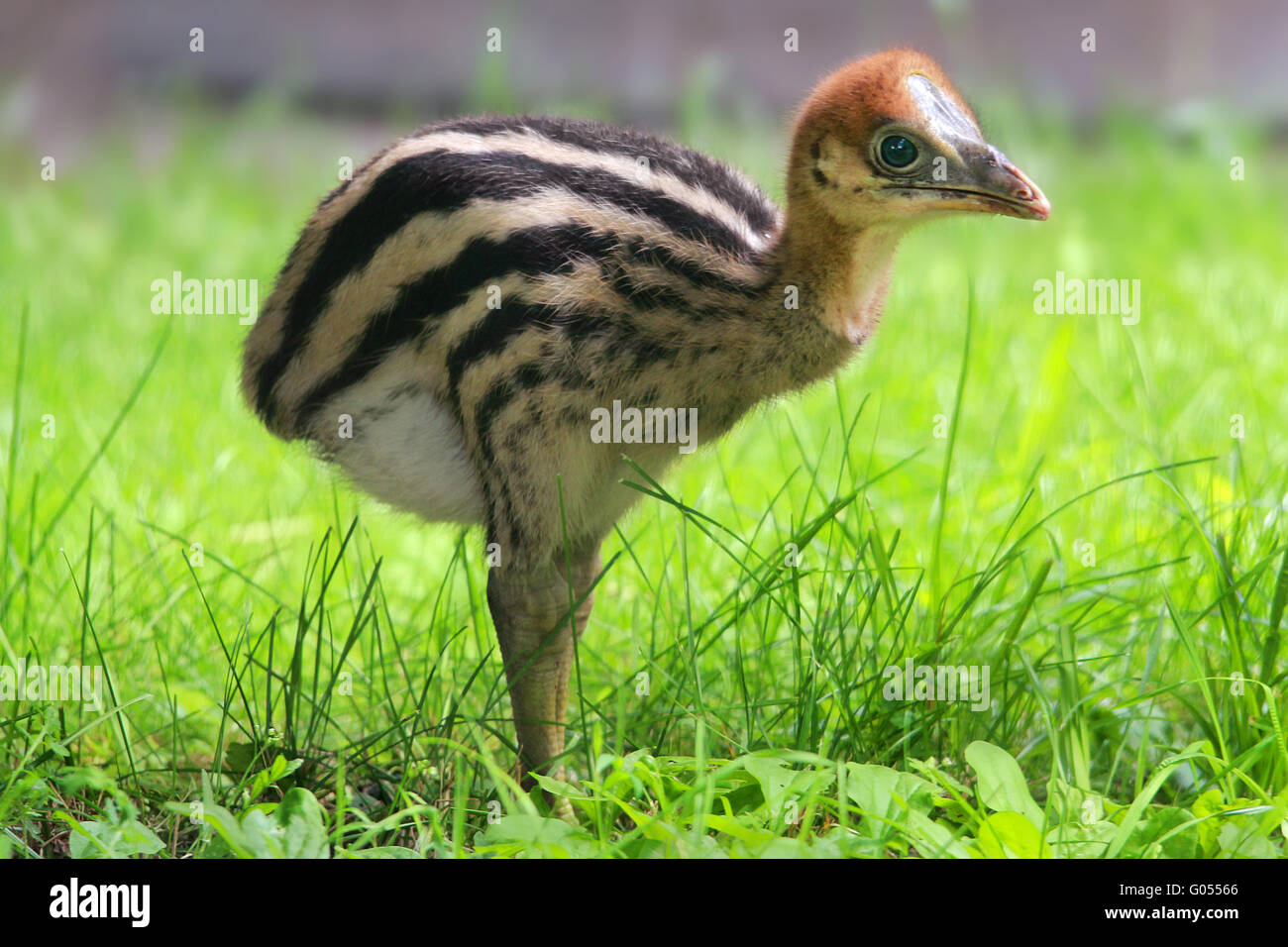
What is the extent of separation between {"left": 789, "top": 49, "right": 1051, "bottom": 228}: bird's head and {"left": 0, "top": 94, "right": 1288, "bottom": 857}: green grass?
427mm

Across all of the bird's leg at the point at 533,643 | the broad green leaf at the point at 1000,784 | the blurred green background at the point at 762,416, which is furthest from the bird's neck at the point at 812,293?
the broad green leaf at the point at 1000,784

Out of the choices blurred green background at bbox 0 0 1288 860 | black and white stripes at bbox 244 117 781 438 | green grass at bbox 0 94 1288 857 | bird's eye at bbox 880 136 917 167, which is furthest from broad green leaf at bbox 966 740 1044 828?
bird's eye at bbox 880 136 917 167

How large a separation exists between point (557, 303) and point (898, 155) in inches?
32.6

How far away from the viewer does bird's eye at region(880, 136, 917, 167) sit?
3234mm

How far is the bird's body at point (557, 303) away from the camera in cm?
331

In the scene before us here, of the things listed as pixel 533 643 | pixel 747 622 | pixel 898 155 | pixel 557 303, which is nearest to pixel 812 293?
pixel 898 155

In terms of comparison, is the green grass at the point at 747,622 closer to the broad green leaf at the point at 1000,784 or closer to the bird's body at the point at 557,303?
the broad green leaf at the point at 1000,784

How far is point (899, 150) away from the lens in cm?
324

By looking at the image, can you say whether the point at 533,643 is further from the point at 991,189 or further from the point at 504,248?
the point at 991,189

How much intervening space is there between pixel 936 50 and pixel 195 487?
279 inches

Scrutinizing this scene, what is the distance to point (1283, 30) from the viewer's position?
11641 millimetres

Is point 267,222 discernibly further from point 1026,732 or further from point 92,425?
point 1026,732

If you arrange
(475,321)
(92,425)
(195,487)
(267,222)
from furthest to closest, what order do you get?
(267,222)
(92,425)
(195,487)
(475,321)
